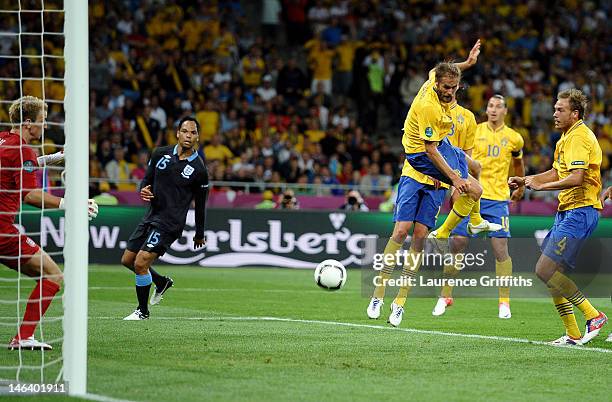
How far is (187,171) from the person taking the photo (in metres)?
12.3

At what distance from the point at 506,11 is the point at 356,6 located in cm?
487

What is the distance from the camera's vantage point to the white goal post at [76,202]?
7027 millimetres

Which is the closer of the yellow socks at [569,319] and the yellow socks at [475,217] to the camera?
the yellow socks at [569,319]

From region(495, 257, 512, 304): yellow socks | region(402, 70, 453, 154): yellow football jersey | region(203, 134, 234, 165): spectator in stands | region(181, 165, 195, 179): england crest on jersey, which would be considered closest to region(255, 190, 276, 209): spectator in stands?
region(203, 134, 234, 165): spectator in stands

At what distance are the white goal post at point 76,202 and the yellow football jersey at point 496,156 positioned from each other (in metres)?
7.88

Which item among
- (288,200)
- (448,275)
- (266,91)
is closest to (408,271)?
(448,275)

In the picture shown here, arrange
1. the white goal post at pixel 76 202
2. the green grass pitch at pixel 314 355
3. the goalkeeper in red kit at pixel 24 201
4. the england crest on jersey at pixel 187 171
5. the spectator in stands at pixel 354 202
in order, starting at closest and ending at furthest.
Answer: the white goal post at pixel 76 202
the green grass pitch at pixel 314 355
the goalkeeper in red kit at pixel 24 201
the england crest on jersey at pixel 187 171
the spectator in stands at pixel 354 202

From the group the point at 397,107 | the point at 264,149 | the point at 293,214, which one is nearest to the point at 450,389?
the point at 293,214

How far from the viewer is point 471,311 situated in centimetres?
1379

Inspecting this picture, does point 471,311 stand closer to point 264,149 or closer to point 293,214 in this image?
point 293,214

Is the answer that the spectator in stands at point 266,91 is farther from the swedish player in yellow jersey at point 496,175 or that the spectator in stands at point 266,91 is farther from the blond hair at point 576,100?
the blond hair at point 576,100

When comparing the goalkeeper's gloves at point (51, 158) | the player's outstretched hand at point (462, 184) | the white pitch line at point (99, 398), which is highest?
the goalkeeper's gloves at point (51, 158)

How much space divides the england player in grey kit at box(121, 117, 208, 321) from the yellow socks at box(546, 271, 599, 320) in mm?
4166

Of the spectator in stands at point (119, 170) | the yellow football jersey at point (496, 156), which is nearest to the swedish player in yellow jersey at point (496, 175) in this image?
the yellow football jersey at point (496, 156)
